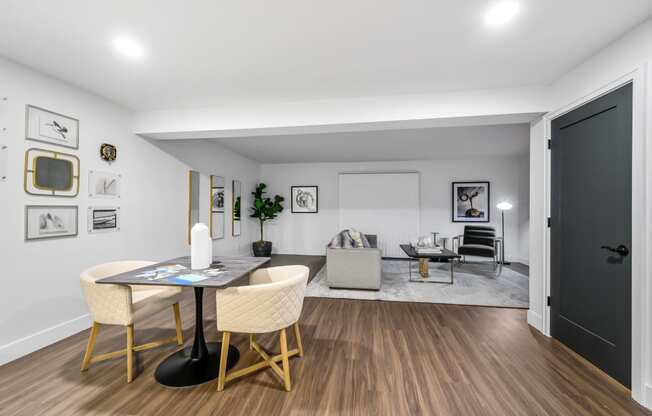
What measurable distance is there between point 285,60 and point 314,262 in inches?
177

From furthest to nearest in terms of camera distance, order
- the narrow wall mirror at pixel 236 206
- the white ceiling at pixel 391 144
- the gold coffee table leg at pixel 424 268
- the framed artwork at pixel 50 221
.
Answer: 1. the narrow wall mirror at pixel 236 206
2. the gold coffee table leg at pixel 424 268
3. the white ceiling at pixel 391 144
4. the framed artwork at pixel 50 221

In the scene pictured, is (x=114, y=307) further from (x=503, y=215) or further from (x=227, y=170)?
(x=503, y=215)

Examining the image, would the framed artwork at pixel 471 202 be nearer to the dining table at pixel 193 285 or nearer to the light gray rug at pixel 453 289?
the light gray rug at pixel 453 289

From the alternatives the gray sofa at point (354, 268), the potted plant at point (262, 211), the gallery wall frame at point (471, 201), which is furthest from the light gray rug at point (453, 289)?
the potted plant at point (262, 211)

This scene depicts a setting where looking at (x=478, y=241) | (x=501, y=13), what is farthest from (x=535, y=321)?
(x=478, y=241)

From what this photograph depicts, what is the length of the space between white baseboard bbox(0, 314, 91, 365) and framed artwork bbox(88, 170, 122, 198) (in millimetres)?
1279

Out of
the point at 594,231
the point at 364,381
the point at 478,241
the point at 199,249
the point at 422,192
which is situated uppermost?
the point at 422,192

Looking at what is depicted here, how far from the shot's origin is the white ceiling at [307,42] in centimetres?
155

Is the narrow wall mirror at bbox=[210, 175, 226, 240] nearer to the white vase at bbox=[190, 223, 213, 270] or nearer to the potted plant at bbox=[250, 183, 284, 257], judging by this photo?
the potted plant at bbox=[250, 183, 284, 257]

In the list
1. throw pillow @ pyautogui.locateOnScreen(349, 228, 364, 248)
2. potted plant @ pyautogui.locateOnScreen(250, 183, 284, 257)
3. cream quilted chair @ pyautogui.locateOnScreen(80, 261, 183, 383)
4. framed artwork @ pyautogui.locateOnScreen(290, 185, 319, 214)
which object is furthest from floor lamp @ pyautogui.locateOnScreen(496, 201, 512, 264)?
cream quilted chair @ pyautogui.locateOnScreen(80, 261, 183, 383)

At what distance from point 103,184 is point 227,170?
2502 mm

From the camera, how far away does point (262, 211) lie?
6.28 meters

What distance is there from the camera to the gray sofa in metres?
3.85

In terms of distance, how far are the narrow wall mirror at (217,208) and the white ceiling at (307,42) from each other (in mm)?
2289
